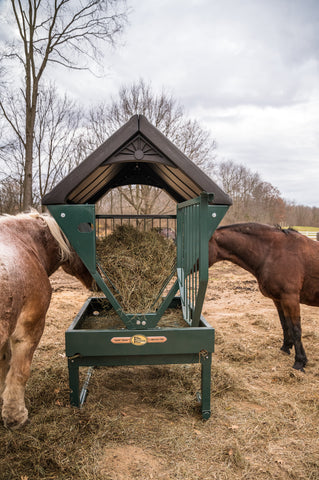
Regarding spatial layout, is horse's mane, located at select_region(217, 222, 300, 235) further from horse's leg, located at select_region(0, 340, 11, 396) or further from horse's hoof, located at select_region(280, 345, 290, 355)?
horse's leg, located at select_region(0, 340, 11, 396)

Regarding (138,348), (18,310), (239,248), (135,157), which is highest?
(135,157)

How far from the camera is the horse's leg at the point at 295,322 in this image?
3.92m

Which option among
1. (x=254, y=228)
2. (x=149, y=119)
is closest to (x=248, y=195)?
(x=149, y=119)

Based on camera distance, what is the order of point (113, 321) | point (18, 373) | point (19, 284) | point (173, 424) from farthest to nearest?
1. point (113, 321)
2. point (173, 424)
3. point (18, 373)
4. point (19, 284)

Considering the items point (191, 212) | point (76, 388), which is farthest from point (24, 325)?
point (191, 212)

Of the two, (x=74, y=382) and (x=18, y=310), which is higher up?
(x=18, y=310)

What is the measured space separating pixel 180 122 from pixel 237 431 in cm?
1434

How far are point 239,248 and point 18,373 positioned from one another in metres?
3.11

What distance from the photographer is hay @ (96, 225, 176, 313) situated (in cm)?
280

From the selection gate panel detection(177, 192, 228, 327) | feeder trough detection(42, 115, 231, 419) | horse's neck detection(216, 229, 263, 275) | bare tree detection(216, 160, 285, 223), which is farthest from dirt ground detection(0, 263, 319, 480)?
bare tree detection(216, 160, 285, 223)

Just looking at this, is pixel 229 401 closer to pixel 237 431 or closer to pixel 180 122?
pixel 237 431

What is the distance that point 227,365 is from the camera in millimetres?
3807

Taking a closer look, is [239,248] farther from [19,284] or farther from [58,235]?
[19,284]

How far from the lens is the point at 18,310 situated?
7.09 feet
